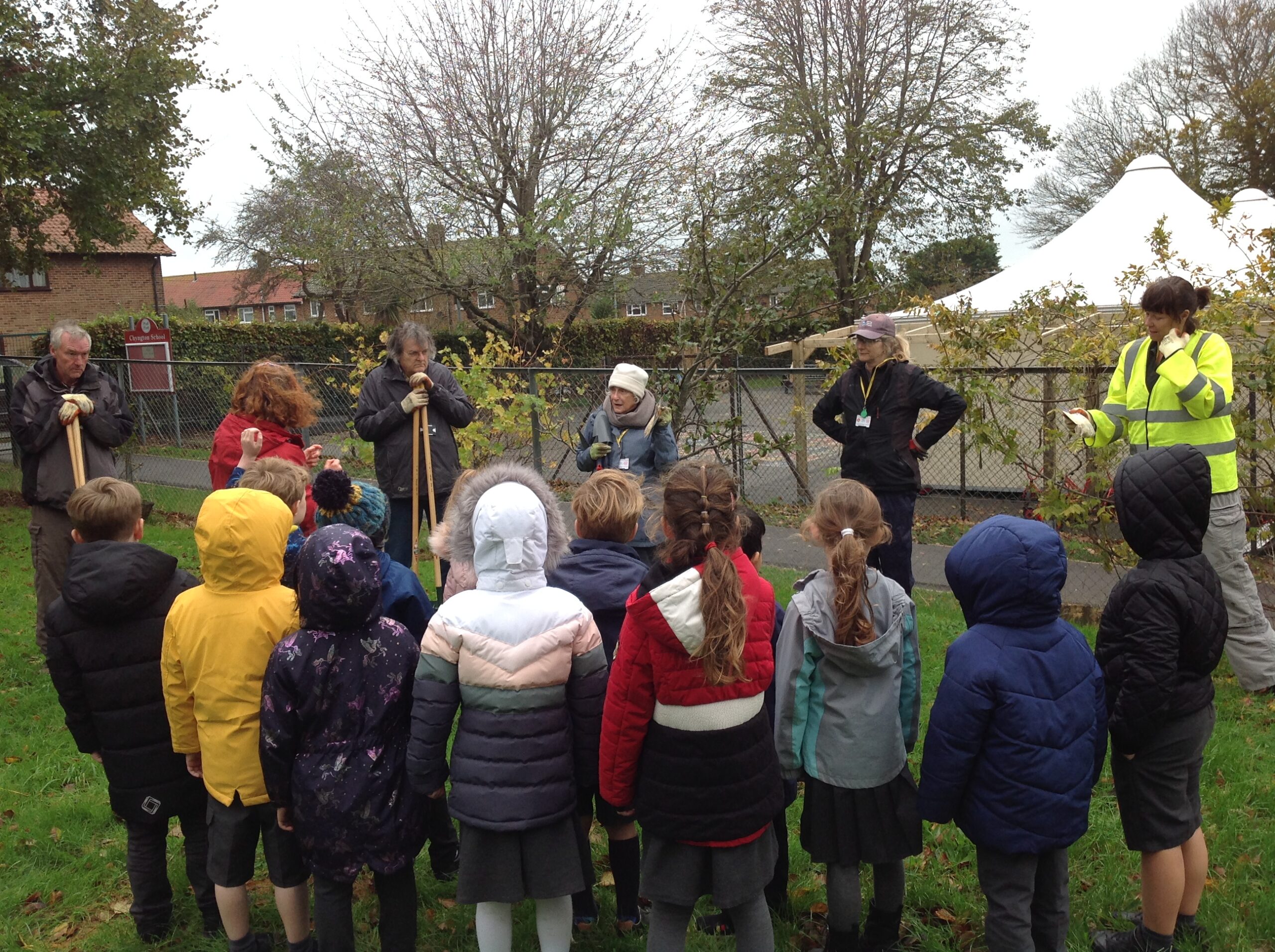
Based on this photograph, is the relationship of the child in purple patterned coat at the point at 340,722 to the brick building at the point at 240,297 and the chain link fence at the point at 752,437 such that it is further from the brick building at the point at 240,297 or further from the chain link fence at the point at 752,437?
the brick building at the point at 240,297

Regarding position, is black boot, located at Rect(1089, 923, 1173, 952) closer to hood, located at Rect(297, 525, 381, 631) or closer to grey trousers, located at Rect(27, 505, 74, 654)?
hood, located at Rect(297, 525, 381, 631)

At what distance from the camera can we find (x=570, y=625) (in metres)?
2.64

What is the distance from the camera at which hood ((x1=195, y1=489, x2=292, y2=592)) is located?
2.78m

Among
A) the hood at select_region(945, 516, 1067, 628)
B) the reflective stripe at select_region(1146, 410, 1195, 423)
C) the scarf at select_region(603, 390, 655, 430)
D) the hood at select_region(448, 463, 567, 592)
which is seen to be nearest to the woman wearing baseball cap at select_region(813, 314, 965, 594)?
the reflective stripe at select_region(1146, 410, 1195, 423)

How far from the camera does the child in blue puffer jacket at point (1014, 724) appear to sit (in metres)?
2.51

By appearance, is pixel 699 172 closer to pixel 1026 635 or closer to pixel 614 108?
pixel 614 108

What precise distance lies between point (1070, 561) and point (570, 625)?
20.1 ft

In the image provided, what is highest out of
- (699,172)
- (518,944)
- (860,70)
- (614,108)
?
(860,70)

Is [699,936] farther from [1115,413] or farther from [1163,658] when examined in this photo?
[1115,413]

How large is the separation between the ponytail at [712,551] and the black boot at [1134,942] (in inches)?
59.4

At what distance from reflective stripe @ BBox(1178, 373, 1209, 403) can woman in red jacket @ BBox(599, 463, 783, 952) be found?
2766 millimetres

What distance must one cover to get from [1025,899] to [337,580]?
6.78 feet

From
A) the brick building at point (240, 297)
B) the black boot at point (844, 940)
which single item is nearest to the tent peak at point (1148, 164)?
the black boot at point (844, 940)

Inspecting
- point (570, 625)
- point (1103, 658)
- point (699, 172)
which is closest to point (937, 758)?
point (1103, 658)
